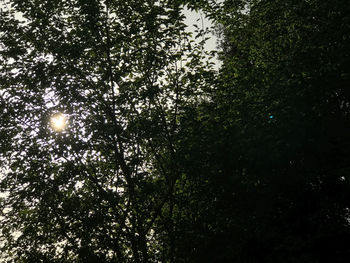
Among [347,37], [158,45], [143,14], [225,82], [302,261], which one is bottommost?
[302,261]

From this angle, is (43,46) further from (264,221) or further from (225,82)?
(264,221)

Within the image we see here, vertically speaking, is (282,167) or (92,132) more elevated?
(92,132)

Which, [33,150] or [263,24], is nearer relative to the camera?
[33,150]

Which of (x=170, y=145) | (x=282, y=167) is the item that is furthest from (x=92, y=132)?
(x=282, y=167)

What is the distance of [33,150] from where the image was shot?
6383 millimetres

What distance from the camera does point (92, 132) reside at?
6.62 m

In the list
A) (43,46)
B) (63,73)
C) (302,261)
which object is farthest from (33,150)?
(302,261)

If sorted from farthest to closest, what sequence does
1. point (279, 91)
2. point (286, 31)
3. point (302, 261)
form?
point (286, 31), point (279, 91), point (302, 261)

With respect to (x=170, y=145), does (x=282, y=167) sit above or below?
below

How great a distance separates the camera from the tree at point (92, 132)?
603 cm

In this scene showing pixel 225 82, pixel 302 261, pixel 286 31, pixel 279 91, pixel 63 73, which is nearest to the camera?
pixel 302 261

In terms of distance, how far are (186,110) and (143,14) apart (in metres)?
2.91

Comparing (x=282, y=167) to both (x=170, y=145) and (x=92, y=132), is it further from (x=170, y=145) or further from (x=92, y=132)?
(x=92, y=132)

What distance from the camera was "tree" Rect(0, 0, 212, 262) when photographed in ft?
19.8
